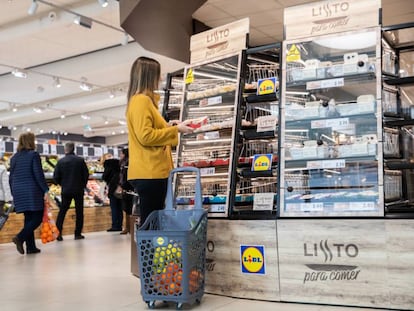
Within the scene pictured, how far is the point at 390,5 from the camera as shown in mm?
7418

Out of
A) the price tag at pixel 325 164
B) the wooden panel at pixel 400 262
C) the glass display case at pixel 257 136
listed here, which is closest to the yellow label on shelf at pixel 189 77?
the glass display case at pixel 257 136

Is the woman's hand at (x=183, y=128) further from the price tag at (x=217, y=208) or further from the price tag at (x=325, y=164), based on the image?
the price tag at (x=325, y=164)

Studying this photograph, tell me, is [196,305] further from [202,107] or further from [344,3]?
[344,3]

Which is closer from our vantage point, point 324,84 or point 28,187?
point 324,84

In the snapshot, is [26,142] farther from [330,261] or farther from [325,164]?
[330,261]

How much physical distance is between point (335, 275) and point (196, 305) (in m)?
0.86

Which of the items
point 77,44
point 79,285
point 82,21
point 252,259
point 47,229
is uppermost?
point 77,44

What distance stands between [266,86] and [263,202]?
0.82m

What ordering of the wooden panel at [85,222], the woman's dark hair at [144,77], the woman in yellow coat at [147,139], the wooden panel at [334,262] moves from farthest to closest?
the wooden panel at [85,222] < the woman's dark hair at [144,77] < the woman in yellow coat at [147,139] < the wooden panel at [334,262]

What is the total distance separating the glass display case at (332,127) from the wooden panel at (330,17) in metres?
0.07

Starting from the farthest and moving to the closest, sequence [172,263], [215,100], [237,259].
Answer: [215,100] < [237,259] < [172,263]

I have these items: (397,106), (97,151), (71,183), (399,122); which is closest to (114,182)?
(71,183)

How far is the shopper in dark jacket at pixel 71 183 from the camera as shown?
841 centimetres

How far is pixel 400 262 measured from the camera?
3.03m
